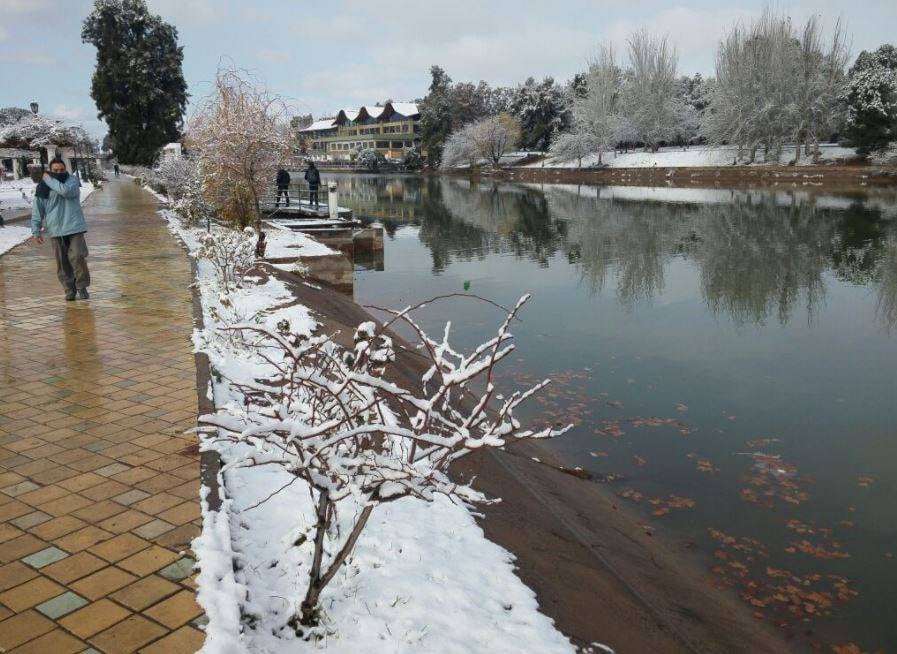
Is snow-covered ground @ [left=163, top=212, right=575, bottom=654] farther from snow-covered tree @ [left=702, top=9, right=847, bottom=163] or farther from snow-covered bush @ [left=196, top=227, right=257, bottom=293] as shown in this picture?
snow-covered tree @ [left=702, top=9, right=847, bottom=163]

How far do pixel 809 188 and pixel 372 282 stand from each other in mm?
33619

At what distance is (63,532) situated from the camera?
10.4 feet

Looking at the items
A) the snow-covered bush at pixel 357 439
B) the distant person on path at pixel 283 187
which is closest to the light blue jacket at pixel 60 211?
the snow-covered bush at pixel 357 439

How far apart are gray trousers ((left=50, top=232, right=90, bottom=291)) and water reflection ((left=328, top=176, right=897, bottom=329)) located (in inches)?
367

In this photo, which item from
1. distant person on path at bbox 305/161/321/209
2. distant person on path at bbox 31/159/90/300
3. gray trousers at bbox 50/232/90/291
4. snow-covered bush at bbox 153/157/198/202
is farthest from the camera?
distant person on path at bbox 305/161/321/209

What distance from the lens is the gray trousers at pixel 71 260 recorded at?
7.41m

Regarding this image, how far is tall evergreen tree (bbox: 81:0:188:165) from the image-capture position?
4344cm

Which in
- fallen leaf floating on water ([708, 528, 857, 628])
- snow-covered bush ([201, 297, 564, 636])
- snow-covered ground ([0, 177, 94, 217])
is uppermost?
snow-covered ground ([0, 177, 94, 217])

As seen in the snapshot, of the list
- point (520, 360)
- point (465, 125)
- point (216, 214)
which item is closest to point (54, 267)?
point (216, 214)

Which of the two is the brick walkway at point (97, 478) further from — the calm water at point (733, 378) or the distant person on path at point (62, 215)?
the calm water at point (733, 378)

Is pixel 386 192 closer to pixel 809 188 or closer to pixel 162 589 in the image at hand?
pixel 809 188

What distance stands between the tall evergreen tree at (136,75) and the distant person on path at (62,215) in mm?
39755

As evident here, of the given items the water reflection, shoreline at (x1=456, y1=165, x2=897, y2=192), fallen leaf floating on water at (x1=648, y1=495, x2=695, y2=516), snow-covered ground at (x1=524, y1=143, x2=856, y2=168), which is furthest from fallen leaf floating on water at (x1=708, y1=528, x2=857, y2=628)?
snow-covered ground at (x1=524, y1=143, x2=856, y2=168)

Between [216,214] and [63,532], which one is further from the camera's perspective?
[216,214]
